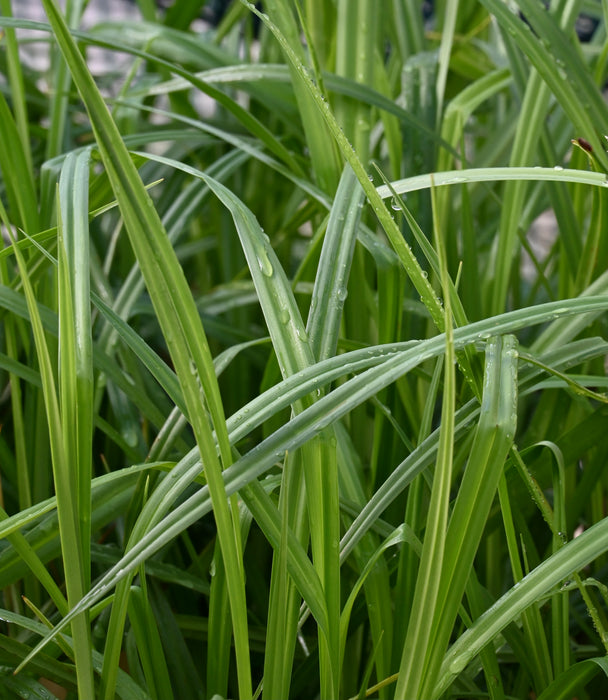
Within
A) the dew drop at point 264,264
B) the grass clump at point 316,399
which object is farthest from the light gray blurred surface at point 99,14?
the dew drop at point 264,264

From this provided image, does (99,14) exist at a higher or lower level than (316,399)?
higher

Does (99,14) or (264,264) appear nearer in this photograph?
(264,264)

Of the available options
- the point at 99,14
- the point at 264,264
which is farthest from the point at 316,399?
the point at 99,14

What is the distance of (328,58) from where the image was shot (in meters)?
0.67

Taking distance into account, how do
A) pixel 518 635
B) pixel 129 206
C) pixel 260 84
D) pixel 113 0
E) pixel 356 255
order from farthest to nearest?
pixel 113 0 < pixel 260 84 < pixel 356 255 < pixel 518 635 < pixel 129 206

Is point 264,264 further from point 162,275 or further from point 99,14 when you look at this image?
point 99,14

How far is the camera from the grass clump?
0.29 m

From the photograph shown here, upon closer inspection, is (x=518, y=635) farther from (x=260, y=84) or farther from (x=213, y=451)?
(x=260, y=84)

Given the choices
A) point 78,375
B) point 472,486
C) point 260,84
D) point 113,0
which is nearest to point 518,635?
point 472,486

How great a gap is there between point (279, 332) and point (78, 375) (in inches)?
3.4

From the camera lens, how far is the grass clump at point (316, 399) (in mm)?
286

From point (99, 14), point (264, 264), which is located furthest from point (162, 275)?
point (99, 14)

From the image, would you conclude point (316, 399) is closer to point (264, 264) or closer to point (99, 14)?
point (264, 264)

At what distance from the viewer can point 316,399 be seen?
326 millimetres
